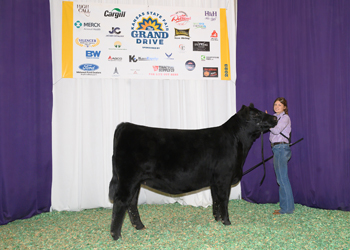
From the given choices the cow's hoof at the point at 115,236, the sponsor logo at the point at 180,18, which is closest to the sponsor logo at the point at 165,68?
the sponsor logo at the point at 180,18

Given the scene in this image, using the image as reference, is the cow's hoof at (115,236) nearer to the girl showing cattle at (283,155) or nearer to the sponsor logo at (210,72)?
the girl showing cattle at (283,155)

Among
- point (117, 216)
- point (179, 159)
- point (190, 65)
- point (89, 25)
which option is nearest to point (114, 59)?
point (89, 25)

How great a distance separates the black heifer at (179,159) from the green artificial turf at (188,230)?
0.85 ft

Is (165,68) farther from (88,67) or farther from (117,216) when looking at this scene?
(117,216)

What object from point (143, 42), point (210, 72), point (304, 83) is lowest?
point (304, 83)

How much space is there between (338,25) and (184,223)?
3.98 metres

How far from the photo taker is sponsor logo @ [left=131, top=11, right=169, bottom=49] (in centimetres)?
509

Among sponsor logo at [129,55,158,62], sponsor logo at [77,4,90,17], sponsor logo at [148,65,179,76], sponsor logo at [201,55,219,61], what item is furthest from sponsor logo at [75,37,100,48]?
sponsor logo at [201,55,219,61]

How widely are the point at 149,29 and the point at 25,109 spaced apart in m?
2.46

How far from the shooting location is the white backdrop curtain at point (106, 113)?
493 centimetres

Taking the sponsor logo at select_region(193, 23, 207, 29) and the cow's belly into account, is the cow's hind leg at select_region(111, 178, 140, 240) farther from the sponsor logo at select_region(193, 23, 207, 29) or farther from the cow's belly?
the sponsor logo at select_region(193, 23, 207, 29)

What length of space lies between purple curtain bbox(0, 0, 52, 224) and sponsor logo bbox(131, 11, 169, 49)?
1477 millimetres

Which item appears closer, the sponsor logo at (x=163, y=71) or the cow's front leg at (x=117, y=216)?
the cow's front leg at (x=117, y=216)

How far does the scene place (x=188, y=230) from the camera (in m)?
3.72
